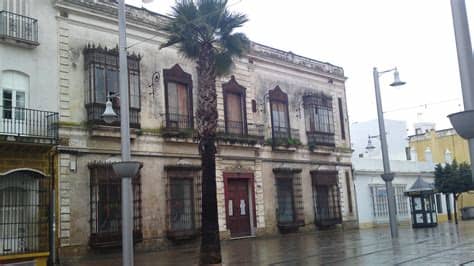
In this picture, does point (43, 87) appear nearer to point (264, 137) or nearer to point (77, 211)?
point (77, 211)

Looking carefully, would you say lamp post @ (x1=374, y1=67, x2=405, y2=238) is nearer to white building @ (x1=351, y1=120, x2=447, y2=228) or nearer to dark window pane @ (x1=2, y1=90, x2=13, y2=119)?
white building @ (x1=351, y1=120, x2=447, y2=228)

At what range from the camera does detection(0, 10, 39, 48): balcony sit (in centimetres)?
1830

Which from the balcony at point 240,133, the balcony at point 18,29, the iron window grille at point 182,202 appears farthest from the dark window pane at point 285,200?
the balcony at point 18,29

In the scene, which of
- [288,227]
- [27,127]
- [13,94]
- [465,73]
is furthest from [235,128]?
[465,73]

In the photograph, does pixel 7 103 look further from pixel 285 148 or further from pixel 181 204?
pixel 285 148

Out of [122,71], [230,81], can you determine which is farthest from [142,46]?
[122,71]

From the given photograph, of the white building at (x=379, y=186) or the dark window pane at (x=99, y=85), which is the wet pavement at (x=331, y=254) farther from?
the white building at (x=379, y=186)

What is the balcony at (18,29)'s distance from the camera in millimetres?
18297

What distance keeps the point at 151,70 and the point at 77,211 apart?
676 cm

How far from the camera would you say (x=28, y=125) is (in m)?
18.5

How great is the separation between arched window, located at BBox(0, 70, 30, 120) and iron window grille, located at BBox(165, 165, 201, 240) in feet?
21.4

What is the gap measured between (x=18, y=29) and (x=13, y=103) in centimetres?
254

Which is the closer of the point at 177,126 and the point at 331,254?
the point at 331,254

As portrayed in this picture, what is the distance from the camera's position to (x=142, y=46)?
23.0m
